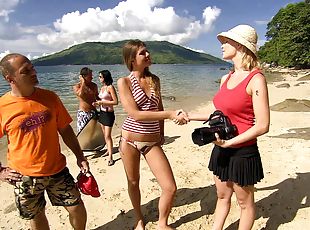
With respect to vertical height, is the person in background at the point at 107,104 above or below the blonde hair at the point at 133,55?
below

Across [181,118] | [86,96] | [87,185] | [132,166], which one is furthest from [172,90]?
[87,185]

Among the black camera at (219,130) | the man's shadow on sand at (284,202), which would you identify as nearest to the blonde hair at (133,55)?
the black camera at (219,130)

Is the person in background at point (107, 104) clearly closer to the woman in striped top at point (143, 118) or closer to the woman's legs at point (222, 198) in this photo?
the woman in striped top at point (143, 118)

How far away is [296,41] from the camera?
4419cm

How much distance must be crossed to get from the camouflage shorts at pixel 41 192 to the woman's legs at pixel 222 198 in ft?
4.95

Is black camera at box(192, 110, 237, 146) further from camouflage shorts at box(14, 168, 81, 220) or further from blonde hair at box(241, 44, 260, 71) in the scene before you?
camouflage shorts at box(14, 168, 81, 220)

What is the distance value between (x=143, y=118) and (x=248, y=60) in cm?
122

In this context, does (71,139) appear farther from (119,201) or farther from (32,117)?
(119,201)

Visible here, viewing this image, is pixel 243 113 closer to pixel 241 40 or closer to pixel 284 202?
pixel 241 40

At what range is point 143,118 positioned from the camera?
3.40 meters

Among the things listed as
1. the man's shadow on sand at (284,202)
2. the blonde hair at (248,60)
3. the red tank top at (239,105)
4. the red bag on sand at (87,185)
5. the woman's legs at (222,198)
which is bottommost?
the man's shadow on sand at (284,202)

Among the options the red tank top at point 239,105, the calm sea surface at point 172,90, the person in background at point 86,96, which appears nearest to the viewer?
the red tank top at point 239,105

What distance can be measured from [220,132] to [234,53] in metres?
0.77

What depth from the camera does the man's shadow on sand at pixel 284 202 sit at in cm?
399
